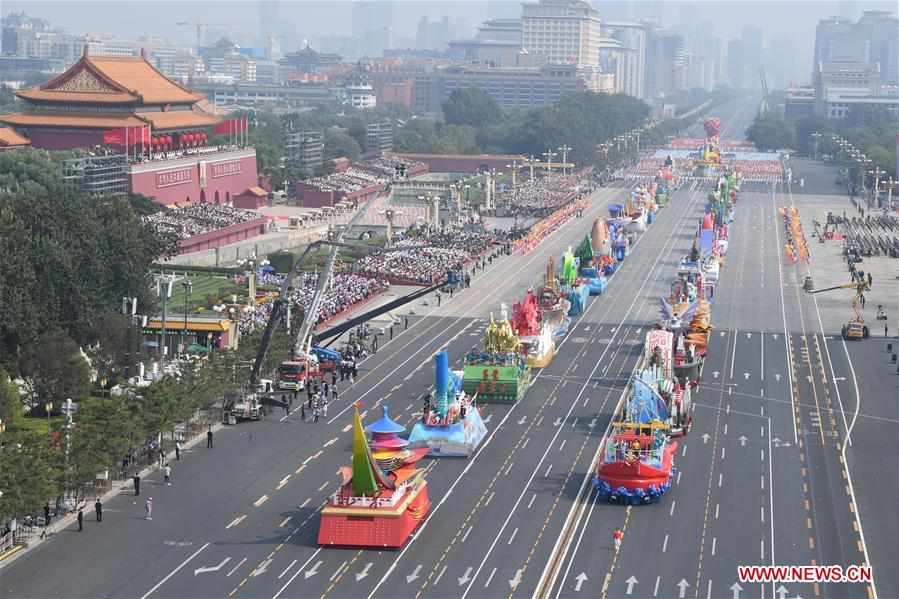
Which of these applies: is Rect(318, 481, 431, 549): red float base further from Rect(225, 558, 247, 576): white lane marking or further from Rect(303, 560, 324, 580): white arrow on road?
Rect(225, 558, 247, 576): white lane marking

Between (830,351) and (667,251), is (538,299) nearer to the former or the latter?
(830,351)

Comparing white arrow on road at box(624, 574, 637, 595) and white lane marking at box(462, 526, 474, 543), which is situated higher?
white arrow on road at box(624, 574, 637, 595)

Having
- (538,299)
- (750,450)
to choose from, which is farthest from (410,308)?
(750,450)

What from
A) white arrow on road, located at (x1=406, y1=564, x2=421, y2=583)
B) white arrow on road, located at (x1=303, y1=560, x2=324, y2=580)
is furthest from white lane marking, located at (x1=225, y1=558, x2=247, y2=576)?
white arrow on road, located at (x1=406, y1=564, x2=421, y2=583)

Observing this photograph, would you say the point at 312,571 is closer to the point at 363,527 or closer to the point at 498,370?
the point at 363,527

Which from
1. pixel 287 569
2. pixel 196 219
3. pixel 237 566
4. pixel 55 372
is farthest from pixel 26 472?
pixel 196 219

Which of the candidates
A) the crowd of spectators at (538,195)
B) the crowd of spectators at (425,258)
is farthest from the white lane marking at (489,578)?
the crowd of spectators at (538,195)

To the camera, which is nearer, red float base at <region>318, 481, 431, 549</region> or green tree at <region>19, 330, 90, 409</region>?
red float base at <region>318, 481, 431, 549</region>
